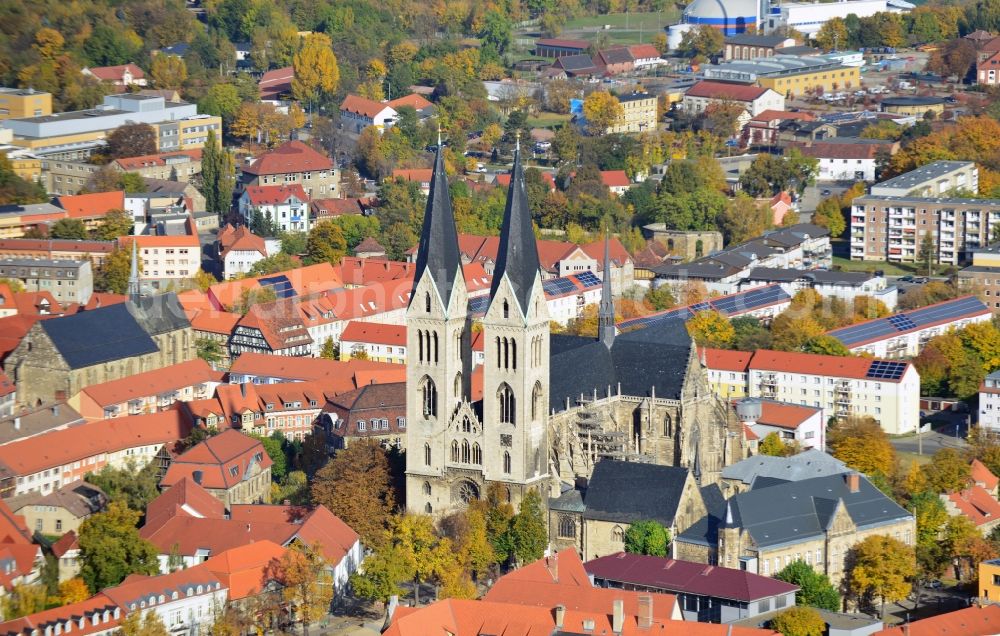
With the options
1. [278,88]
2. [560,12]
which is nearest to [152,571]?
[278,88]

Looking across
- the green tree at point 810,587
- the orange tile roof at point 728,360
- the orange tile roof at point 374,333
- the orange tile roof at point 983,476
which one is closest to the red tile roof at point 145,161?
the orange tile roof at point 374,333

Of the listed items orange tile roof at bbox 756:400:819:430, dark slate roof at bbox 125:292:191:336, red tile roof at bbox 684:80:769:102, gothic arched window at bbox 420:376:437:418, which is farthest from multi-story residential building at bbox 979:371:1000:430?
red tile roof at bbox 684:80:769:102

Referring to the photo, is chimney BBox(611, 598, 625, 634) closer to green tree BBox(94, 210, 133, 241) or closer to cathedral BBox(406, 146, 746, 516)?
cathedral BBox(406, 146, 746, 516)

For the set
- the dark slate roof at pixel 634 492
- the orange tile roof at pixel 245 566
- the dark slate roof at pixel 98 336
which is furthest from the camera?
the dark slate roof at pixel 98 336

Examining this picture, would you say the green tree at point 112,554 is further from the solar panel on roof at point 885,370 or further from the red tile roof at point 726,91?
the red tile roof at point 726,91

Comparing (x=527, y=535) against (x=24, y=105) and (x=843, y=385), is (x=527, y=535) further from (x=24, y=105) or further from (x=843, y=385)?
(x=24, y=105)

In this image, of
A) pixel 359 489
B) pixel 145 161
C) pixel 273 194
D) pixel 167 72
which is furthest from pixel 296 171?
pixel 359 489

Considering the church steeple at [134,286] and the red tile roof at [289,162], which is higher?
the church steeple at [134,286]
